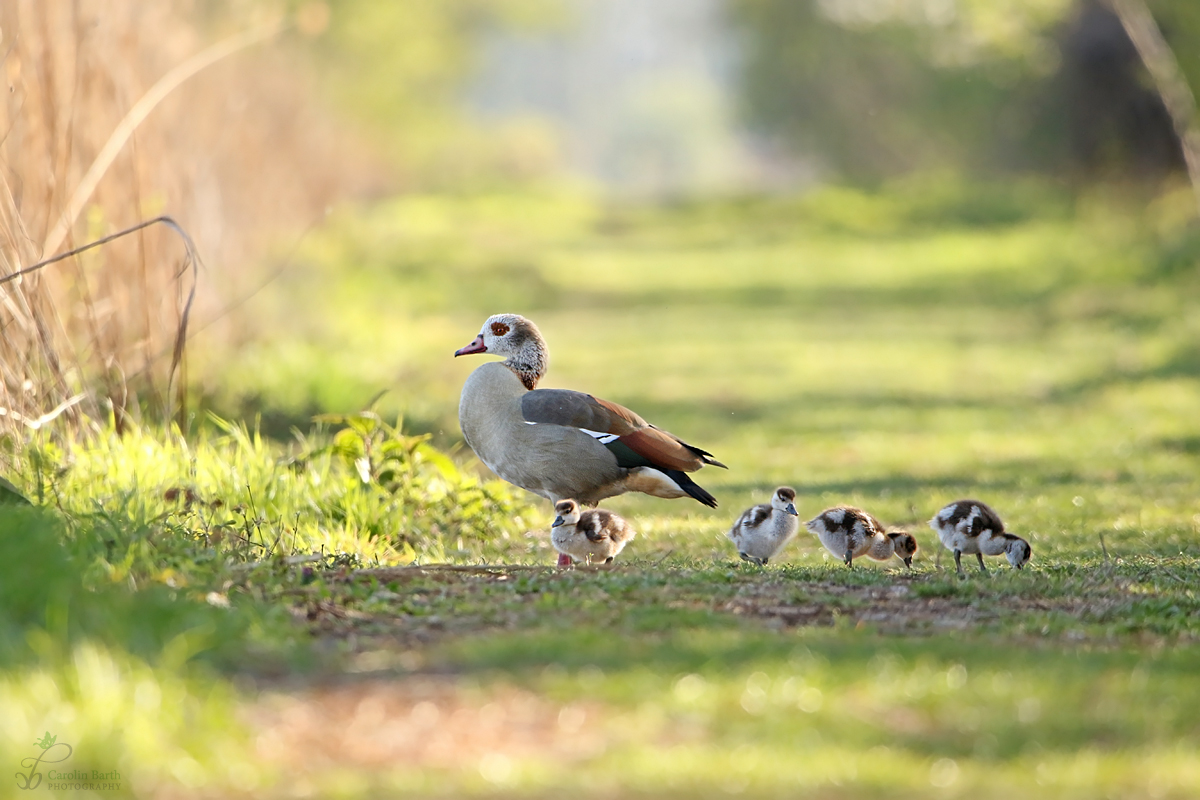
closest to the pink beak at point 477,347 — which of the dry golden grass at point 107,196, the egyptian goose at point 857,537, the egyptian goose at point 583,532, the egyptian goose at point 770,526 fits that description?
the egyptian goose at point 583,532

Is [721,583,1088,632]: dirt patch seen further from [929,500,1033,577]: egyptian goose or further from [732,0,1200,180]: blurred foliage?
[732,0,1200,180]: blurred foliage

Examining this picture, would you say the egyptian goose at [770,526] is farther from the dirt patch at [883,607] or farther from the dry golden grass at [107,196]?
the dry golden grass at [107,196]

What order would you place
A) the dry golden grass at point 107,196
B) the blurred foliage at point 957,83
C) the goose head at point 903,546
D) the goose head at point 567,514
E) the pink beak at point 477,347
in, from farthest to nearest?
the blurred foliage at point 957,83 → the pink beak at point 477,347 → the dry golden grass at point 107,196 → the goose head at point 903,546 → the goose head at point 567,514

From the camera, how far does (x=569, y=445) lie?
764cm

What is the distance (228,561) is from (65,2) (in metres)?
5.95

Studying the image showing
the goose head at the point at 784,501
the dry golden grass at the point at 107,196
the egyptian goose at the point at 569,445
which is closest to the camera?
the goose head at the point at 784,501

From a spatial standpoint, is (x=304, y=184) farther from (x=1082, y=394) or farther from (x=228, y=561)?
(x=228, y=561)

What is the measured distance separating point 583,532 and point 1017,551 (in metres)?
2.15

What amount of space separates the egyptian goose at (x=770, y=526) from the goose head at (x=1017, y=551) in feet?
3.47

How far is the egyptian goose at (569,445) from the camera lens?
766cm

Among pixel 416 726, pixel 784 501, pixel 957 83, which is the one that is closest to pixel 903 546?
pixel 784 501

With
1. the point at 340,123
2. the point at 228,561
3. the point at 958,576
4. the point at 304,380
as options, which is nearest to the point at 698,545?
the point at 958,576

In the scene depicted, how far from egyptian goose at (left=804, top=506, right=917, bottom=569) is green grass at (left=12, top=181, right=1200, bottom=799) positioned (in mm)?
171

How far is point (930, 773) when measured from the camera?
4.03 m
